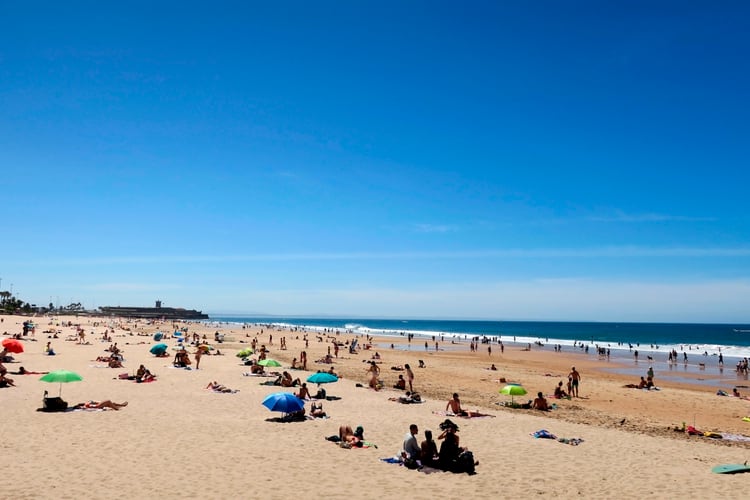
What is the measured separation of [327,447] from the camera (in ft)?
42.7

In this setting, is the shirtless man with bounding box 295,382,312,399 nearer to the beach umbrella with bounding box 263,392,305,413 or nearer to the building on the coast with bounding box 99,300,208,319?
the beach umbrella with bounding box 263,392,305,413

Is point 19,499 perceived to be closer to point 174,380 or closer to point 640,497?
point 640,497

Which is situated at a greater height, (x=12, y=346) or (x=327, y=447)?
(x=12, y=346)

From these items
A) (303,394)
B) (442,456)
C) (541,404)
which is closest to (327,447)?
(442,456)

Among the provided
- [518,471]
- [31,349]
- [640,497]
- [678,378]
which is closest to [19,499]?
[518,471]

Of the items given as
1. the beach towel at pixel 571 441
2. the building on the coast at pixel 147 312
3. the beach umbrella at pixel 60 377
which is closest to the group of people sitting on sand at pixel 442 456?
the beach towel at pixel 571 441

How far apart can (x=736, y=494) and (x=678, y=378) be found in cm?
3426

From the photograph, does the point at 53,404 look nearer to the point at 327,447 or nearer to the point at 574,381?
the point at 327,447

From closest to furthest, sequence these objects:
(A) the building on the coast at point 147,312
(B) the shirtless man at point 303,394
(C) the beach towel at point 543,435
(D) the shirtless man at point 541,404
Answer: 1. (C) the beach towel at point 543,435
2. (B) the shirtless man at point 303,394
3. (D) the shirtless man at point 541,404
4. (A) the building on the coast at point 147,312

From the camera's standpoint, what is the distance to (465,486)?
34.0 feet

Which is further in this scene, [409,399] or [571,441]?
[409,399]

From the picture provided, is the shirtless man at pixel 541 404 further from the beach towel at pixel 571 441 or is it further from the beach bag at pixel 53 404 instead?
the beach bag at pixel 53 404

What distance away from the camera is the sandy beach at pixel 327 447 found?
32.8 feet

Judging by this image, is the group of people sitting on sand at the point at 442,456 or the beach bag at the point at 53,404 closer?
the group of people sitting on sand at the point at 442,456
